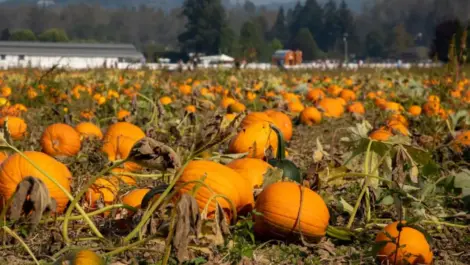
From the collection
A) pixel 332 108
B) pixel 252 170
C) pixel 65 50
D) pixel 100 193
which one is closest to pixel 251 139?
pixel 252 170

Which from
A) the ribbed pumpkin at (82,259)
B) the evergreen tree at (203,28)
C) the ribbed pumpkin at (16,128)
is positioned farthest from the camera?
the evergreen tree at (203,28)

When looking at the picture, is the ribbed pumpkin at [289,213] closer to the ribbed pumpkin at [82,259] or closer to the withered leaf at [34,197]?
the ribbed pumpkin at [82,259]

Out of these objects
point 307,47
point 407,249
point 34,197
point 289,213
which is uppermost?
point 34,197

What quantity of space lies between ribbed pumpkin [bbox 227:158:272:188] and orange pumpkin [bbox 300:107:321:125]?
451 centimetres

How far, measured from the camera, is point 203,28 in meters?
137

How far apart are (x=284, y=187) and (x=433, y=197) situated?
114 cm

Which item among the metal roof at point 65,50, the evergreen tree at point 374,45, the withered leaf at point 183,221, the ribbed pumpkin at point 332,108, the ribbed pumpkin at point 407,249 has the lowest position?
the evergreen tree at point 374,45

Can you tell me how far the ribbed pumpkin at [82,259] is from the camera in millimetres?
2521

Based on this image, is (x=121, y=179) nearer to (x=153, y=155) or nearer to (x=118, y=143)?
(x=118, y=143)

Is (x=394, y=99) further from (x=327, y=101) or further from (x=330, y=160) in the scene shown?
(x=330, y=160)

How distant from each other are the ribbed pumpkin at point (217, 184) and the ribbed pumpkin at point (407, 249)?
677 mm

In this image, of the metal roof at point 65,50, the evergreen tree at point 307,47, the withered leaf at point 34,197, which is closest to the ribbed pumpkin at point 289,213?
the withered leaf at point 34,197

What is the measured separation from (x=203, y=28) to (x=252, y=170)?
442 feet

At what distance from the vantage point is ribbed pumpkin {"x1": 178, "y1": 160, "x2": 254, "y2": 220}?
328cm
